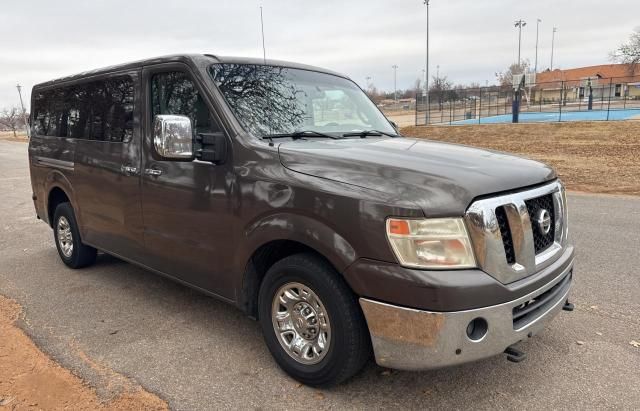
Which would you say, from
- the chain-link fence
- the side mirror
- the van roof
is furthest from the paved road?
the chain-link fence

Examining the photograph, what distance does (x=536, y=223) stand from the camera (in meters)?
2.92

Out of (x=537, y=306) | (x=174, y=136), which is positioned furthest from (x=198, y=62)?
(x=537, y=306)

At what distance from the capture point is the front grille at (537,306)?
2752 mm

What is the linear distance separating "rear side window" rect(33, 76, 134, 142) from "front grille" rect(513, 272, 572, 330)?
3306 mm

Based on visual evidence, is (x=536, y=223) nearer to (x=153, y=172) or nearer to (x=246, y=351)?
(x=246, y=351)

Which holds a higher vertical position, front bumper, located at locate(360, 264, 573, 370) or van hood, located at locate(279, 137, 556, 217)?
van hood, located at locate(279, 137, 556, 217)

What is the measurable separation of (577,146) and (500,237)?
706 inches

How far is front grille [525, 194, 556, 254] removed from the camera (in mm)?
2912

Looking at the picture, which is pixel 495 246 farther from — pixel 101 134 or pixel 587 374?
pixel 101 134

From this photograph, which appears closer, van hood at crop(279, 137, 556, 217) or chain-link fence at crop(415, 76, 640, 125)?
van hood at crop(279, 137, 556, 217)

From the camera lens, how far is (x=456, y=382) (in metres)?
3.18

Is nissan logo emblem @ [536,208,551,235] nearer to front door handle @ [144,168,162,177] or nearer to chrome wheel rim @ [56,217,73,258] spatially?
front door handle @ [144,168,162,177]

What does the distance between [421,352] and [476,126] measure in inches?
1007

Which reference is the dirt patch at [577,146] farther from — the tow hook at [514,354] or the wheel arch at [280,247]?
the wheel arch at [280,247]
